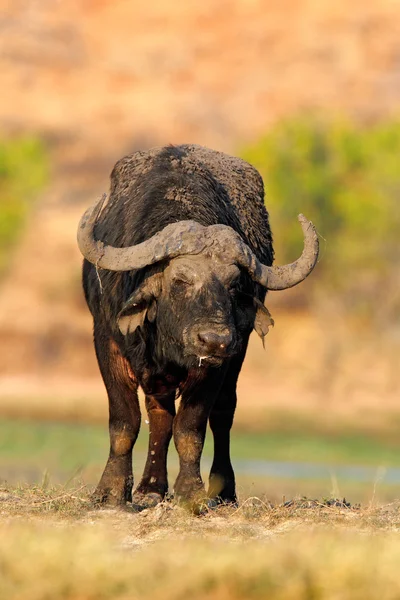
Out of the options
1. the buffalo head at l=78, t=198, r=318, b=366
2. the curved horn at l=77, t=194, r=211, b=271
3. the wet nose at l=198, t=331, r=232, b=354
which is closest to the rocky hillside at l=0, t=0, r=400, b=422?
the buffalo head at l=78, t=198, r=318, b=366

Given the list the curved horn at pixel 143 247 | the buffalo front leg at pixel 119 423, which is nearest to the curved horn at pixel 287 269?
the curved horn at pixel 143 247

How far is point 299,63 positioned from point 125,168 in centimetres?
8077

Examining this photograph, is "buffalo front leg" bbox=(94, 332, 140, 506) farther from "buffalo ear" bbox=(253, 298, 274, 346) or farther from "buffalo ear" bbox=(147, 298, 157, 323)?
"buffalo ear" bbox=(253, 298, 274, 346)

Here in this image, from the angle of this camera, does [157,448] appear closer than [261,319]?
No

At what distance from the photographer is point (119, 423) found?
30.6 ft

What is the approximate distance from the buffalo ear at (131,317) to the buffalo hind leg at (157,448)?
110cm

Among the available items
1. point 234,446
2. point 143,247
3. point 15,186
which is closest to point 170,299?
point 143,247

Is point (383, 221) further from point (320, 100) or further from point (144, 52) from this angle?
point (144, 52)

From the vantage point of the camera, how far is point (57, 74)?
79750 millimetres

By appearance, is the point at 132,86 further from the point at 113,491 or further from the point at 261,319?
the point at 113,491

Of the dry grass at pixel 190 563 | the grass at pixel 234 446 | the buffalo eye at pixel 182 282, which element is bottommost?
the dry grass at pixel 190 563

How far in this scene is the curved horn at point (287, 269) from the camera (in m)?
8.84

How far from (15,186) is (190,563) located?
42542 mm

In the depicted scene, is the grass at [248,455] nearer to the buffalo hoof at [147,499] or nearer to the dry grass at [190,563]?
the buffalo hoof at [147,499]
